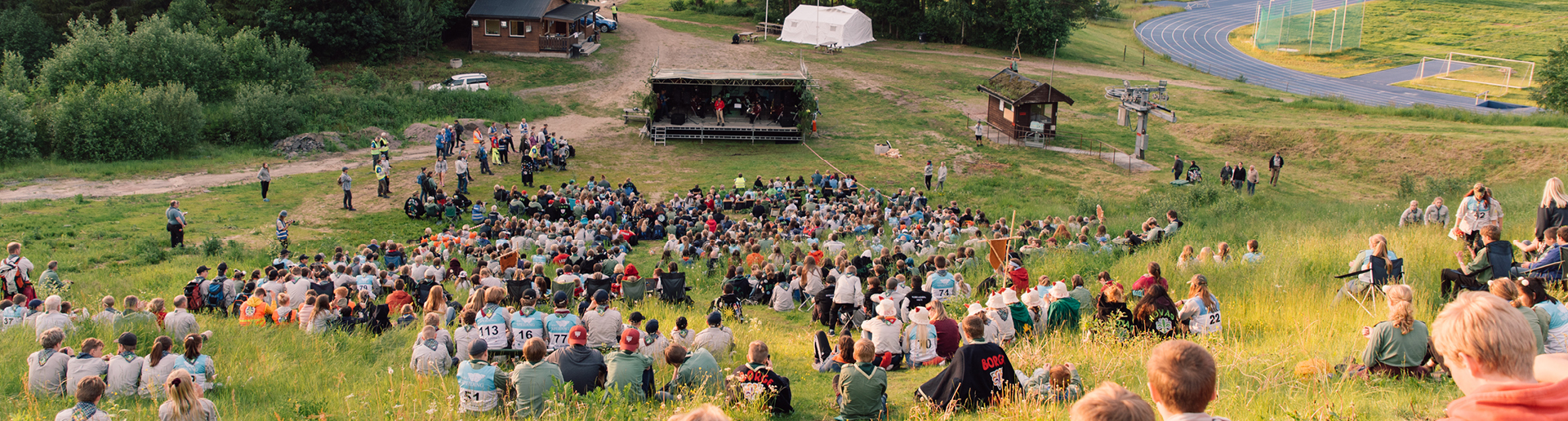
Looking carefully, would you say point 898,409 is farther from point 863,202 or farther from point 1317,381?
point 863,202

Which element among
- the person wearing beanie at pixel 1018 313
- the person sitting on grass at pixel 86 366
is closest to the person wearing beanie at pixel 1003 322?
the person wearing beanie at pixel 1018 313

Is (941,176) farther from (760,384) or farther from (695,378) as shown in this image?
(760,384)

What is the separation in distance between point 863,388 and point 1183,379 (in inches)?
169

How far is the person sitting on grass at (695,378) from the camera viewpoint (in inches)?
341

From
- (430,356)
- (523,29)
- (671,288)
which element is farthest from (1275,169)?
(523,29)

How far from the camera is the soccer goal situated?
52.9 metres

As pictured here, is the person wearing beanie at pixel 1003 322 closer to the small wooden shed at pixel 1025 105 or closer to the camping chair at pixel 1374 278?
the camping chair at pixel 1374 278

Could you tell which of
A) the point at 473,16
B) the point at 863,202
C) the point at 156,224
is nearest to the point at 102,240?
the point at 156,224

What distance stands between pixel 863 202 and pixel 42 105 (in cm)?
2758

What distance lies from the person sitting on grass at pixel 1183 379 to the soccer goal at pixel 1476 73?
59996 millimetres

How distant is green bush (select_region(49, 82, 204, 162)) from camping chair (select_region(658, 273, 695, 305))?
2371 cm

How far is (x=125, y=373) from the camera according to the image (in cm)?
908

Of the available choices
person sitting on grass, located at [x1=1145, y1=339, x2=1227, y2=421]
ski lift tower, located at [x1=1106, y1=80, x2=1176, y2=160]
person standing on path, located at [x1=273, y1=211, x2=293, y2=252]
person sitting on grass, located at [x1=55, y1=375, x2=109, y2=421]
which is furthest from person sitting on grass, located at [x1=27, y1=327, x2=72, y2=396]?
ski lift tower, located at [x1=1106, y1=80, x2=1176, y2=160]

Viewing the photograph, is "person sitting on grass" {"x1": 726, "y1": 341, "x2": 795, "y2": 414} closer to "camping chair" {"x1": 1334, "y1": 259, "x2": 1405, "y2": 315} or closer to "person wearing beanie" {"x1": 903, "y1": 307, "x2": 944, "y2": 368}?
"person wearing beanie" {"x1": 903, "y1": 307, "x2": 944, "y2": 368}
